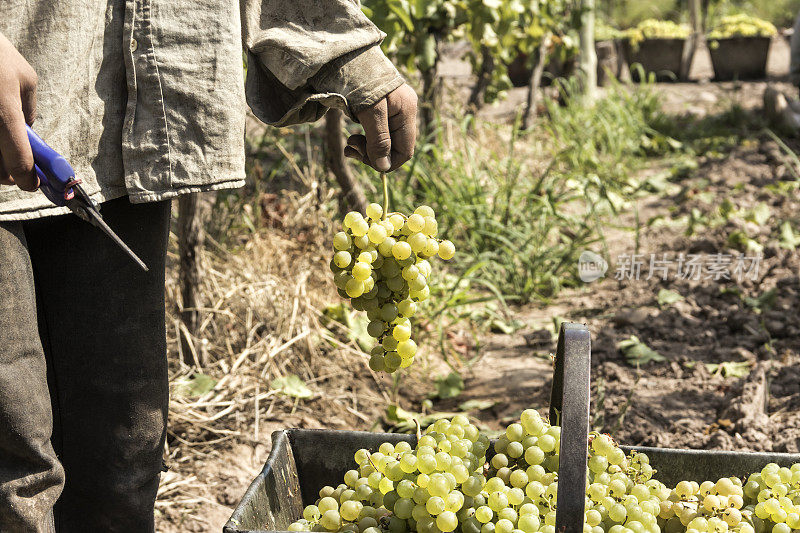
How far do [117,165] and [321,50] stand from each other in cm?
42

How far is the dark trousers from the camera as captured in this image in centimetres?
125

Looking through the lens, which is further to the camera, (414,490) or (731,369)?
(731,369)

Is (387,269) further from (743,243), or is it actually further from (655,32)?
(655,32)

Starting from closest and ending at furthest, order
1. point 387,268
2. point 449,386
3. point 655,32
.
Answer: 1. point 387,268
2. point 449,386
3. point 655,32

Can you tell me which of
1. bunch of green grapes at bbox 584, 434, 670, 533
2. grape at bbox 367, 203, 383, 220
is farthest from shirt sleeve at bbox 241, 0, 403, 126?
bunch of green grapes at bbox 584, 434, 670, 533

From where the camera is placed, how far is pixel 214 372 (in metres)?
2.74

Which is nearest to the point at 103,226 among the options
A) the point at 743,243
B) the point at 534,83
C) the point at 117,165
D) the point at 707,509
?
the point at 117,165

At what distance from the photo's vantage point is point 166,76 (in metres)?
1.36

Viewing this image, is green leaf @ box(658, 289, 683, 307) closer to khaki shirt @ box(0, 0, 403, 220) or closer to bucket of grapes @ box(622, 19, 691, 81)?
khaki shirt @ box(0, 0, 403, 220)

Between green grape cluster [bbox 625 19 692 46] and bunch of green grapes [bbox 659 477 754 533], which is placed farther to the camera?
green grape cluster [bbox 625 19 692 46]

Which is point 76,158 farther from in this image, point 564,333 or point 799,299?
point 799,299

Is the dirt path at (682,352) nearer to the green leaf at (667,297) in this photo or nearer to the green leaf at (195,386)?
the green leaf at (667,297)

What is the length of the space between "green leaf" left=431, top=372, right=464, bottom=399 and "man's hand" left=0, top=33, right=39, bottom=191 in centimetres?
183

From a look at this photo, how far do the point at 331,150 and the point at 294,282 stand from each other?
52 cm
